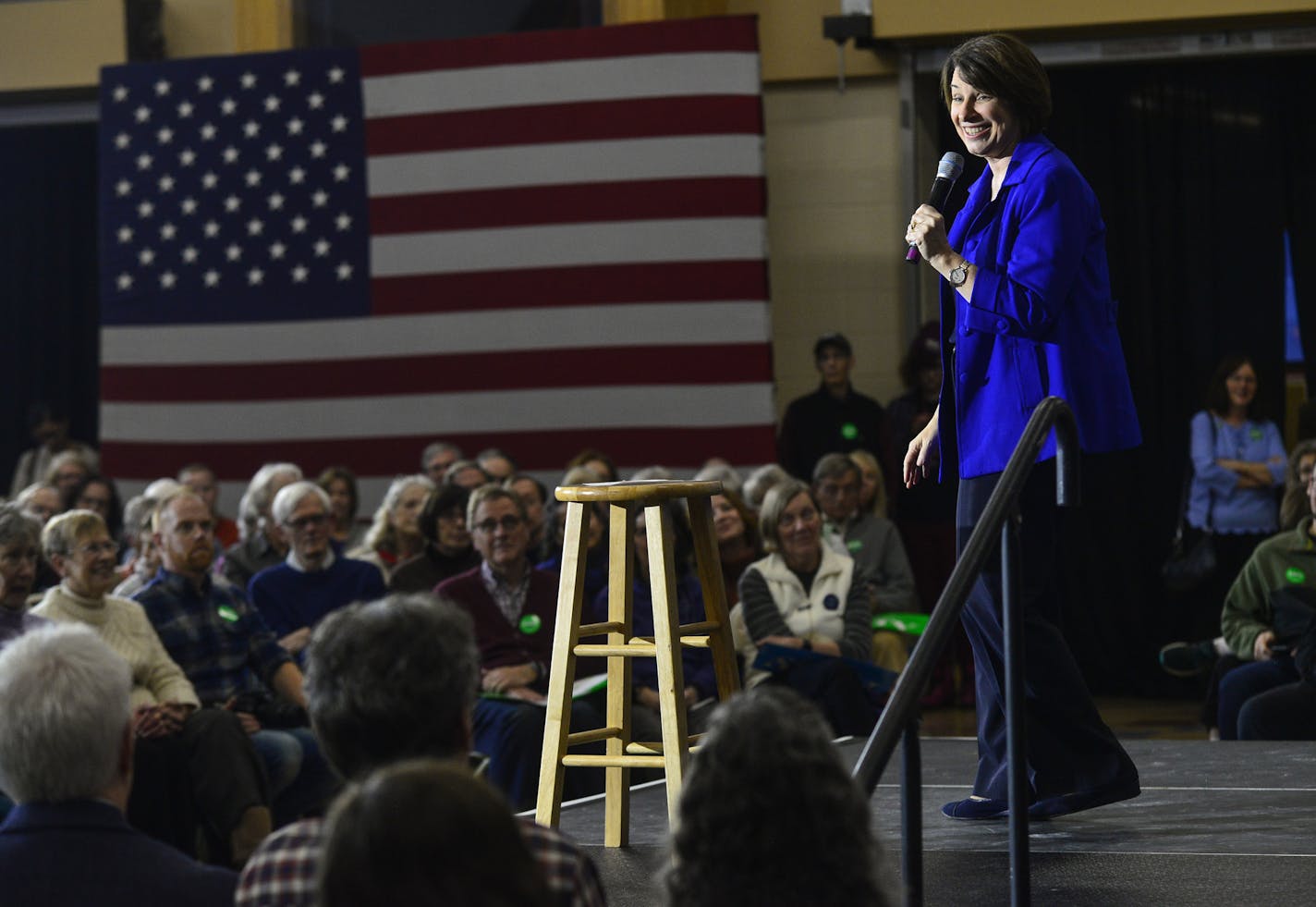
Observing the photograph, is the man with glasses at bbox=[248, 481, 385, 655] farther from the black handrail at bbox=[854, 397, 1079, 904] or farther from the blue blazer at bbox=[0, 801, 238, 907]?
the blue blazer at bbox=[0, 801, 238, 907]

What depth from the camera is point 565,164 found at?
8055mm

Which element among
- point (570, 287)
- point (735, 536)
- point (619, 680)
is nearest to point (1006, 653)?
point (619, 680)

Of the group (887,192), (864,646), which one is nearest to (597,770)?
(864,646)

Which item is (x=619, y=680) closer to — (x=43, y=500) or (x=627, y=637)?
A: (x=627, y=637)

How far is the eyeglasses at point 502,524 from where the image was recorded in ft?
A: 17.8

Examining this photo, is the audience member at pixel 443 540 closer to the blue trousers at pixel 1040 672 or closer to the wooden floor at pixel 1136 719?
the wooden floor at pixel 1136 719

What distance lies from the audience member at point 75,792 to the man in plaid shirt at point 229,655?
10.0 feet

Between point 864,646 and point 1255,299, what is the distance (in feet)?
12.1

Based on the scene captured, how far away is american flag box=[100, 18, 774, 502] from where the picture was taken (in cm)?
781

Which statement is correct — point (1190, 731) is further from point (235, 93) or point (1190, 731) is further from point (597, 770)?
point (235, 93)

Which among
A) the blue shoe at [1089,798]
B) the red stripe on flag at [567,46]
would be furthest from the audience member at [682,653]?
the red stripe on flag at [567,46]

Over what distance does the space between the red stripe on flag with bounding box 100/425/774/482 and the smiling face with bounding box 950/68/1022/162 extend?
4.71 meters

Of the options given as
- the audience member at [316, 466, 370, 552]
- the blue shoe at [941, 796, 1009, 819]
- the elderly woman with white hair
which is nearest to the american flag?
the audience member at [316, 466, 370, 552]

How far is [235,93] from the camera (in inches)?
336
